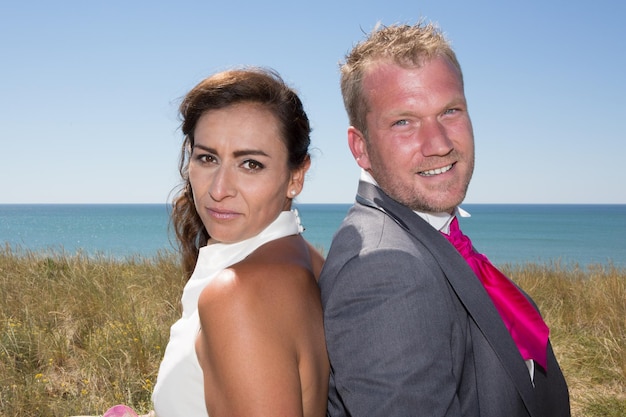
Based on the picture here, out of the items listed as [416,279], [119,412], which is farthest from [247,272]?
[119,412]

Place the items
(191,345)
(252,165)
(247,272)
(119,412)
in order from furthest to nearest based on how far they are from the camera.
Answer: (119,412)
(252,165)
(191,345)
(247,272)

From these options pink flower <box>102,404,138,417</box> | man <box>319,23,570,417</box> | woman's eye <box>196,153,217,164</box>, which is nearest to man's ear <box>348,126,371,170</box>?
man <box>319,23,570,417</box>

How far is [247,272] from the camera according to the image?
177 centimetres

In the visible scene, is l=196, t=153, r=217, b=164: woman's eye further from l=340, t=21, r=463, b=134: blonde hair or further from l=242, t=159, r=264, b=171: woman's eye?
l=340, t=21, r=463, b=134: blonde hair

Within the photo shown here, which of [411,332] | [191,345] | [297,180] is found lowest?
[191,345]

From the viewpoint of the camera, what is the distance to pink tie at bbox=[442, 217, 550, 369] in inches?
77.5

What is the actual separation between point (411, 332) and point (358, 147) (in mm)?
909

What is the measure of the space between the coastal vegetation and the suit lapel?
3.16 meters

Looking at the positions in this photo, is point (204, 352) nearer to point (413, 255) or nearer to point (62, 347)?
point (413, 255)

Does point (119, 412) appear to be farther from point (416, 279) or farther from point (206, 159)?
point (416, 279)

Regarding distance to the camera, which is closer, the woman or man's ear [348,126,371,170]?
the woman

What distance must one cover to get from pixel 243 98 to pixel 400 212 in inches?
26.9

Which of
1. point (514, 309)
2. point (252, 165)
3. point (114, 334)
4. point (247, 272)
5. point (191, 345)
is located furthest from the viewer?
point (114, 334)

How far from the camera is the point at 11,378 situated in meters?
4.47
